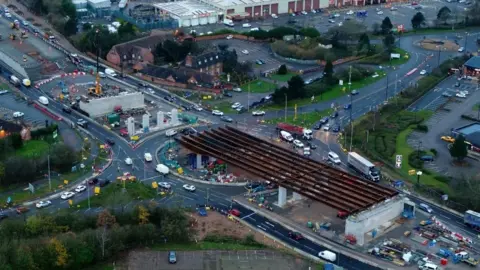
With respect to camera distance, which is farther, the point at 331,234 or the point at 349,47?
the point at 349,47

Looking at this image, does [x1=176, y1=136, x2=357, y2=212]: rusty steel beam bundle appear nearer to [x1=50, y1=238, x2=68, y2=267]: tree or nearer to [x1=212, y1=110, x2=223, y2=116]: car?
[x1=212, y1=110, x2=223, y2=116]: car

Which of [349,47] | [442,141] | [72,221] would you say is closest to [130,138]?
[72,221]

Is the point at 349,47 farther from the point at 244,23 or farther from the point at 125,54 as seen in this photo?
the point at 125,54

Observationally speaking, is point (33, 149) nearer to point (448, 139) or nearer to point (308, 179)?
point (308, 179)

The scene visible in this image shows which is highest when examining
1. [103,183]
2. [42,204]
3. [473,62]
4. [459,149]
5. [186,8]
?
[186,8]

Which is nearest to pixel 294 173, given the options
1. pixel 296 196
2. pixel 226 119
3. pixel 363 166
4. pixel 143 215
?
pixel 296 196
